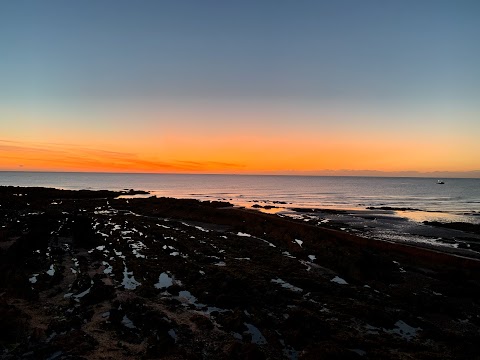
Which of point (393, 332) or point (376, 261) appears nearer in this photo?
point (393, 332)

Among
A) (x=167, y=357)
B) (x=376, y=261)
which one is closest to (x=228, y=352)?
(x=167, y=357)

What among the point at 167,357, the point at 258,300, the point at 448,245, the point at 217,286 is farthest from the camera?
the point at 448,245

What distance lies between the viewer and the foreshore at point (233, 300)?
34.3ft

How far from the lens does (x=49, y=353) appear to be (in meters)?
9.91

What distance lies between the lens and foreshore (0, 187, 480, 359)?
1047cm

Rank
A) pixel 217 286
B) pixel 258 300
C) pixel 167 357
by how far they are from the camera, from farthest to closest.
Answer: pixel 217 286
pixel 258 300
pixel 167 357

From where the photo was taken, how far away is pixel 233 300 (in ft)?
46.6

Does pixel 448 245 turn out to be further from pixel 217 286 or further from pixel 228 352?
pixel 228 352

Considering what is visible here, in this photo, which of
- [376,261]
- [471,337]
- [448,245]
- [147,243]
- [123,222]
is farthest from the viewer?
[123,222]

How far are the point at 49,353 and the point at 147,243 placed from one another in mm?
17055

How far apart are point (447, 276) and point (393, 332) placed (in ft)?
29.3

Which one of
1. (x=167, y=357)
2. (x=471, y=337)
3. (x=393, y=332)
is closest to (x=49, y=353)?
(x=167, y=357)

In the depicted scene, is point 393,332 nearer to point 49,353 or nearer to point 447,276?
point 447,276

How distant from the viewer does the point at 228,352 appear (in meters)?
10.0
